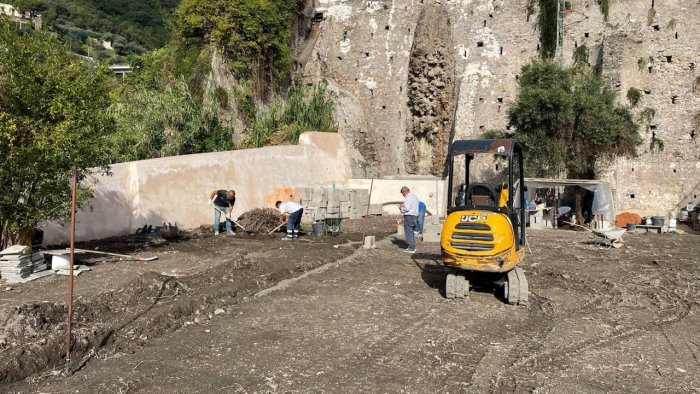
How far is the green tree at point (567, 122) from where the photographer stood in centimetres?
2056

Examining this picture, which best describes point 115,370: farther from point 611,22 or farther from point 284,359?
point 611,22

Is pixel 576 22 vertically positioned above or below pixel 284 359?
above

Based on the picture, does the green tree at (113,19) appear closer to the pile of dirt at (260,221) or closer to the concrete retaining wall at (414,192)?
the concrete retaining wall at (414,192)

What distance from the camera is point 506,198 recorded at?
744cm

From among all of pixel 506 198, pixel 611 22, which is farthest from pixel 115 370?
pixel 611 22

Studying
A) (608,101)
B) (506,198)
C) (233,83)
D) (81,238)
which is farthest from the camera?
(233,83)

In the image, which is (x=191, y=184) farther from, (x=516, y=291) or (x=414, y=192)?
(x=516, y=291)

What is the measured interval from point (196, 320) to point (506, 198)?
4685 millimetres

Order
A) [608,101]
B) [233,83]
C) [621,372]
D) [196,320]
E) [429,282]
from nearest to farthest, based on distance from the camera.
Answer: [621,372]
[196,320]
[429,282]
[608,101]
[233,83]

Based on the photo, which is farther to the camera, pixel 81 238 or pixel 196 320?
pixel 81 238

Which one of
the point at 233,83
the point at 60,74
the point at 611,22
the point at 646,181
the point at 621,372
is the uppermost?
the point at 611,22

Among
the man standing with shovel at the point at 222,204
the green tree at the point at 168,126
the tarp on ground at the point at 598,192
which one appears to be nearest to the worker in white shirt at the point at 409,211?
the man standing with shovel at the point at 222,204

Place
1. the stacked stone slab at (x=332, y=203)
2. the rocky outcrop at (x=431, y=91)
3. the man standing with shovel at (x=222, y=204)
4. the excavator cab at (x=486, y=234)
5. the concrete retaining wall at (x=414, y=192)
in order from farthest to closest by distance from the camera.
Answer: the rocky outcrop at (x=431, y=91), the concrete retaining wall at (x=414, y=192), the stacked stone slab at (x=332, y=203), the man standing with shovel at (x=222, y=204), the excavator cab at (x=486, y=234)

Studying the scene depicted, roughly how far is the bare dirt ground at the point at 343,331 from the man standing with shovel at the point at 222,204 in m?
4.12
